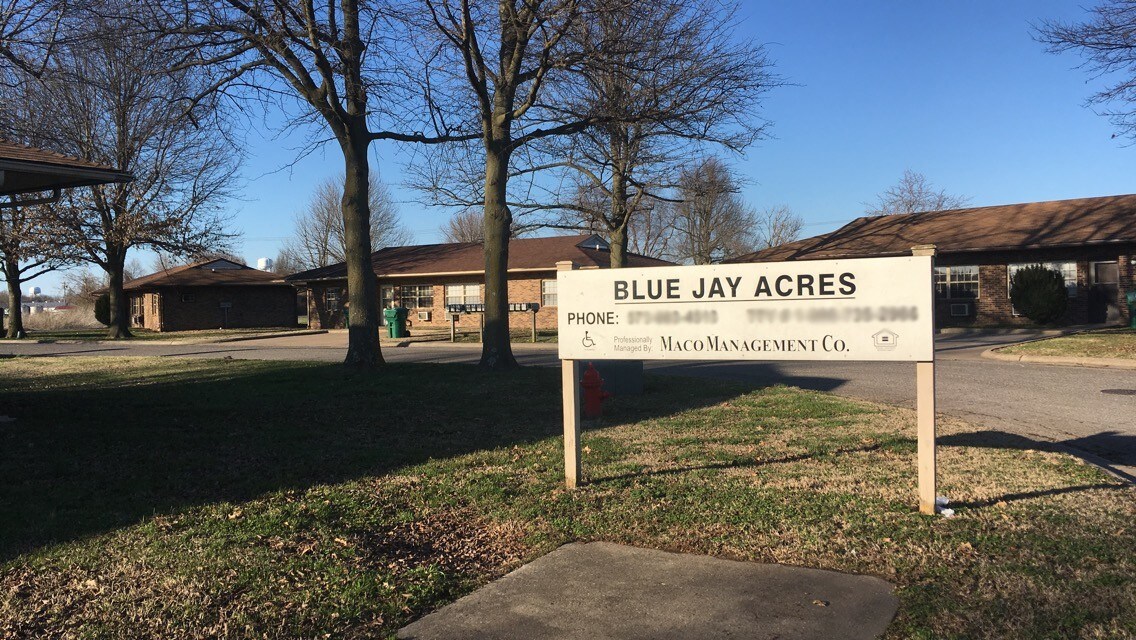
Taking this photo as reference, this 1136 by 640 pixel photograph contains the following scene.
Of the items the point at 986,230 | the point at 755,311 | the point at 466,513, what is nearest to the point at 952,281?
the point at 986,230

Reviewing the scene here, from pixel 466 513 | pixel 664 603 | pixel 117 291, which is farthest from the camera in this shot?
pixel 117 291

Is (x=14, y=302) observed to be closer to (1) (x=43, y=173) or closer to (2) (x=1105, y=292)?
(1) (x=43, y=173)

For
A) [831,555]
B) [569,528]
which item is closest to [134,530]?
[569,528]

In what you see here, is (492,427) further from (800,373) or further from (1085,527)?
(800,373)

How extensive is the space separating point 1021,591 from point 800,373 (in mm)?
10877

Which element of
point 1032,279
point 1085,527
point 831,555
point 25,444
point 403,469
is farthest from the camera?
point 1032,279

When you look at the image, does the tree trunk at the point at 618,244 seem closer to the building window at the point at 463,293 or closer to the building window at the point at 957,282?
the building window at the point at 463,293

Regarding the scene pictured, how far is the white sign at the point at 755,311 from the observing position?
17.2ft

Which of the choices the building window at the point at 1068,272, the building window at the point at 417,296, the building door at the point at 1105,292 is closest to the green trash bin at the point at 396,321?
the building window at the point at 417,296

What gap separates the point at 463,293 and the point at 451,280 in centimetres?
79

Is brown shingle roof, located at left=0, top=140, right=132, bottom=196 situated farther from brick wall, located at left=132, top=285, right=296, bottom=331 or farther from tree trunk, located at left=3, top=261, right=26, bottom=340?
brick wall, located at left=132, top=285, right=296, bottom=331

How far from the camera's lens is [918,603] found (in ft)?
12.3

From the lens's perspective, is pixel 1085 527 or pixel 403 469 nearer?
pixel 1085 527

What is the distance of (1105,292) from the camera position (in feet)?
87.8
